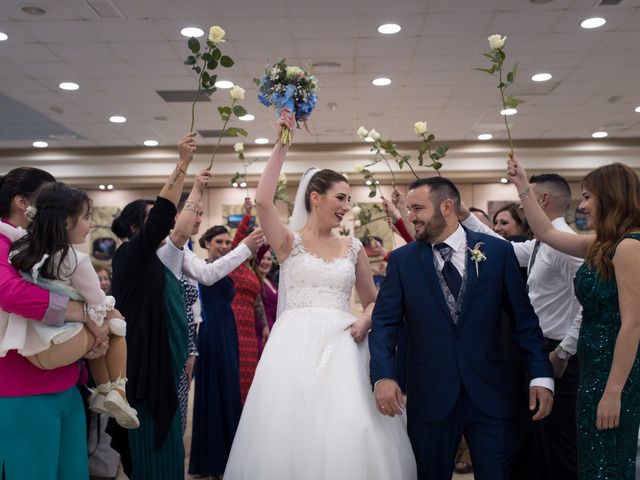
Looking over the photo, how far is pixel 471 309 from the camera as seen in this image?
2818 millimetres

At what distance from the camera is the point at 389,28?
23.3 feet

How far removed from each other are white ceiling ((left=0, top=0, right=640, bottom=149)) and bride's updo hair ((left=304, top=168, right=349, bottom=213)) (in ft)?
10.7

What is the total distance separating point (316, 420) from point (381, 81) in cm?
678

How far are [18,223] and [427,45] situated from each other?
582 cm

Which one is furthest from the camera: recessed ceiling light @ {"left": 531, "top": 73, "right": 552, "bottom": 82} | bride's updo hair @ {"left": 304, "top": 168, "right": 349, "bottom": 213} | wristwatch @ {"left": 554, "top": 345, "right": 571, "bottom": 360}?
recessed ceiling light @ {"left": 531, "top": 73, "right": 552, "bottom": 82}

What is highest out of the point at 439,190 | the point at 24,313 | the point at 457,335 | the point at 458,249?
the point at 439,190

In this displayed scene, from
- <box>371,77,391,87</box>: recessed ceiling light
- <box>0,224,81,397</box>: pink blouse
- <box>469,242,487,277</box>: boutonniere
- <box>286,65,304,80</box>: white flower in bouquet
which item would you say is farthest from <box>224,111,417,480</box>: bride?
<box>371,77,391,87</box>: recessed ceiling light

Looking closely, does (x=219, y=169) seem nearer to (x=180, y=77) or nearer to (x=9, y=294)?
(x=180, y=77)

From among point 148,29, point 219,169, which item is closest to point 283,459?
point 148,29

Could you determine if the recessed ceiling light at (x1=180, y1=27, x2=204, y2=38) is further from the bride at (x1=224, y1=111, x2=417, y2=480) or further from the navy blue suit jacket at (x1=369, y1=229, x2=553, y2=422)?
the navy blue suit jacket at (x1=369, y1=229, x2=553, y2=422)

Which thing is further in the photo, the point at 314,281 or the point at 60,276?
the point at 314,281

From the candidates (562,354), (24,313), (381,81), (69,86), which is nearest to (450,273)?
(562,354)

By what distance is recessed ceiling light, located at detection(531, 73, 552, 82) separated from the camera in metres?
8.78

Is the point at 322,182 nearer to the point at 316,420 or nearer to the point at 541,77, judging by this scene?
the point at 316,420
